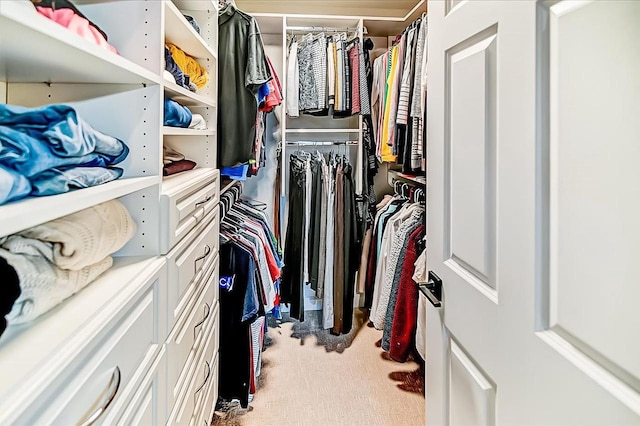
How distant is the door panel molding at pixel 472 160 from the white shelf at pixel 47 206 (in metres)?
0.72

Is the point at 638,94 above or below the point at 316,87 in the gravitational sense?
below

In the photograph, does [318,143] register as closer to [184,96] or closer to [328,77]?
[328,77]

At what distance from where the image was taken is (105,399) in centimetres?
72

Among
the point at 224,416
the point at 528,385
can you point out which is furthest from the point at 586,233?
the point at 224,416

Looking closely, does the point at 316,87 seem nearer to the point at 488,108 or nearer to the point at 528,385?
the point at 488,108

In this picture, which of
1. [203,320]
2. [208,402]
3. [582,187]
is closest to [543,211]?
[582,187]

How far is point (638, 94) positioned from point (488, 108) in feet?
1.12

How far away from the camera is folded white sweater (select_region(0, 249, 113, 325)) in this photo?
62 centimetres

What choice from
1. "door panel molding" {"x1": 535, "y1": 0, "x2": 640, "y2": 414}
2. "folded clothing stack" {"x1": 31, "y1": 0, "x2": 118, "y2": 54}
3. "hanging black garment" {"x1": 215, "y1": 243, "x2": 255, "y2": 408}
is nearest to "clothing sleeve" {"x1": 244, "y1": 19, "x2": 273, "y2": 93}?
"hanging black garment" {"x1": 215, "y1": 243, "x2": 255, "y2": 408}

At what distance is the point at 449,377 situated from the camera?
105 cm

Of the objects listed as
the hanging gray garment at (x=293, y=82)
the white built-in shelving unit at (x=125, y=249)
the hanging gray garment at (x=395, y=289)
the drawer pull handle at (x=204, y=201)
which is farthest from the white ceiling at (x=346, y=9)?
the drawer pull handle at (x=204, y=201)

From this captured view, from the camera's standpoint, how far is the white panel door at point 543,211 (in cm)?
52

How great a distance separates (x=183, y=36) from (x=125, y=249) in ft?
2.55

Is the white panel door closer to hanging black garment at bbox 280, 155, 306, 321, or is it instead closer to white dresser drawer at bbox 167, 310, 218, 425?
white dresser drawer at bbox 167, 310, 218, 425
